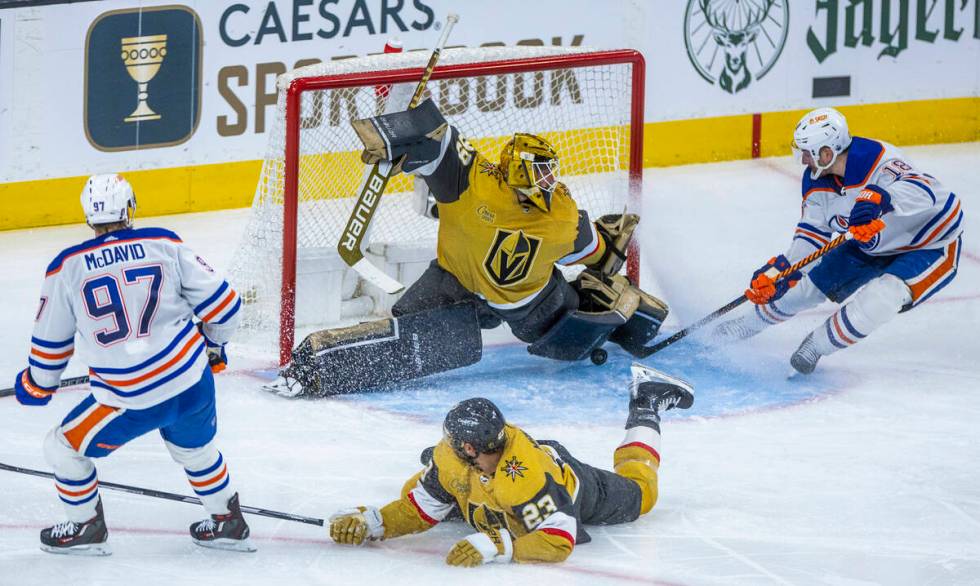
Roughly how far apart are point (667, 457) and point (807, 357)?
0.98 meters

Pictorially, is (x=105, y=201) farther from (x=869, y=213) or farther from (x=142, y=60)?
(x=142, y=60)

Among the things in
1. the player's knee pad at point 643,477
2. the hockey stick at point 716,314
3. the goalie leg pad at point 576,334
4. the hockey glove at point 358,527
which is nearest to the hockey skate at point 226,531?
the hockey glove at point 358,527

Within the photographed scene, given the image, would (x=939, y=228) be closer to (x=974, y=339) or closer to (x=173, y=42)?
(x=974, y=339)

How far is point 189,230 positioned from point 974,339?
10.8 ft

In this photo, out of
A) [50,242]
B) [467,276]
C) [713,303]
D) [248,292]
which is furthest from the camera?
[50,242]

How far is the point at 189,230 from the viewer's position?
7.11 metres

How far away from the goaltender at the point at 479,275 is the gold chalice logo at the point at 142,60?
2.03m

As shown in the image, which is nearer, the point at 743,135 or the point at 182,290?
the point at 182,290

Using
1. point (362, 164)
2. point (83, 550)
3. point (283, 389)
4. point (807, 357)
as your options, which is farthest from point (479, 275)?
point (83, 550)

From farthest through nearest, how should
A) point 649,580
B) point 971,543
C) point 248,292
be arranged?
point 248,292
point 971,543
point 649,580

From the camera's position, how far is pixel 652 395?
14.8 ft

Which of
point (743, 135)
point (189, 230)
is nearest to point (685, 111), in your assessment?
point (743, 135)

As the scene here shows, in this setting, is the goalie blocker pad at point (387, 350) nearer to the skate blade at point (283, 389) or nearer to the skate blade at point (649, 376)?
the skate blade at point (283, 389)

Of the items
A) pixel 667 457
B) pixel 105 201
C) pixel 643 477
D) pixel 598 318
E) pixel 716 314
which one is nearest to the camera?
pixel 105 201
